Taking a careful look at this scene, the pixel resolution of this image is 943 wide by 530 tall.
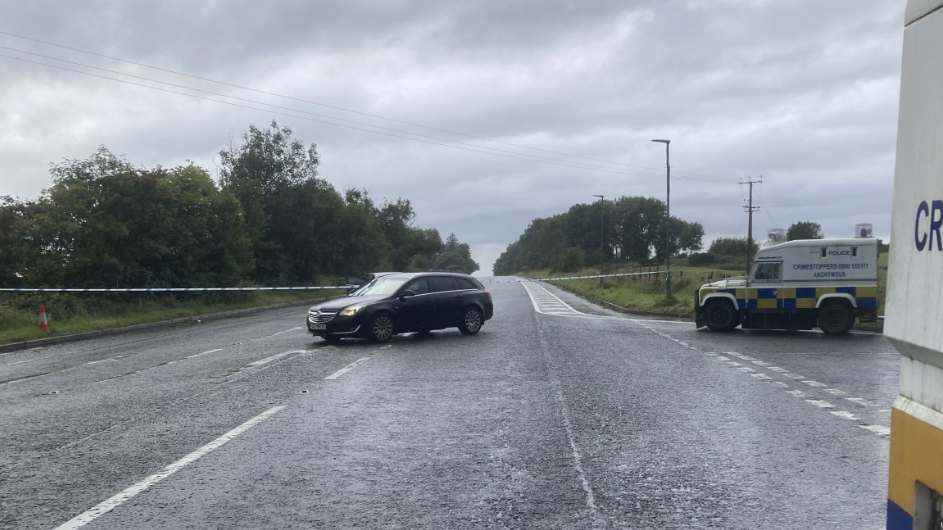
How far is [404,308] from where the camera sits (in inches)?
707

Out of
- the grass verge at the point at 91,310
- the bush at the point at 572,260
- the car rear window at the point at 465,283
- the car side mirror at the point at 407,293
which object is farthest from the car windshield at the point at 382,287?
the bush at the point at 572,260

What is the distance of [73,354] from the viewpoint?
54.5ft

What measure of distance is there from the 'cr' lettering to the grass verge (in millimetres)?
20486

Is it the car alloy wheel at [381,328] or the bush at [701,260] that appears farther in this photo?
the bush at [701,260]

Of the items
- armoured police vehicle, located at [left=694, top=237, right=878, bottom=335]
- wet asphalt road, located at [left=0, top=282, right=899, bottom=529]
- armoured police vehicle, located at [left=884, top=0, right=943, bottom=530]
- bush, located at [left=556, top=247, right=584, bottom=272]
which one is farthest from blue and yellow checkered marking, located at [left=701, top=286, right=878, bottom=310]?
bush, located at [left=556, top=247, right=584, bottom=272]

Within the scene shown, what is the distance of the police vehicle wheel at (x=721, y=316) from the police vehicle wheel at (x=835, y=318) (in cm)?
220

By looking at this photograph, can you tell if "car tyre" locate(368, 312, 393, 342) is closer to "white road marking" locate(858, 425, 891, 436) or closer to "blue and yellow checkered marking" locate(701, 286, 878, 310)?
"blue and yellow checkered marking" locate(701, 286, 878, 310)

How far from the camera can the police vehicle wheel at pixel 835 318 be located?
65.7 feet

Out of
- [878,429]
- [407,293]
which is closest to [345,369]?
[407,293]

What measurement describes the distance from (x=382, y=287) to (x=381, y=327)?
5.23 ft

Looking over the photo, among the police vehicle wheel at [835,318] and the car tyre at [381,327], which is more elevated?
the police vehicle wheel at [835,318]

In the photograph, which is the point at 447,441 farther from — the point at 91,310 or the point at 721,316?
the point at 91,310

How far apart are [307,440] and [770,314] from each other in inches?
652

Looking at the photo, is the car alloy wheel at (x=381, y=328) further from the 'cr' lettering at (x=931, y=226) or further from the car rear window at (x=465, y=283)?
the 'cr' lettering at (x=931, y=226)
